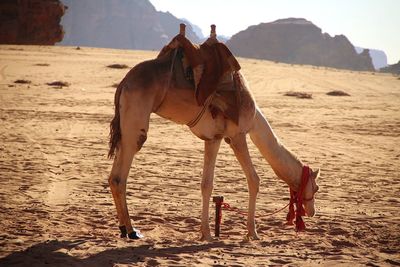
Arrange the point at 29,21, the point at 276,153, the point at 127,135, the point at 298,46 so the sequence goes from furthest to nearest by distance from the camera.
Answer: the point at 298,46, the point at 29,21, the point at 276,153, the point at 127,135

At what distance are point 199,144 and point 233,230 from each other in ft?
21.2

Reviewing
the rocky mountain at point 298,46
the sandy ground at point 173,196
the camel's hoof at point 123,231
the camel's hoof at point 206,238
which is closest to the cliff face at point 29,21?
the sandy ground at point 173,196

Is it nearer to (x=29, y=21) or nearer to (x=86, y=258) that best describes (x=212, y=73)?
(x=86, y=258)

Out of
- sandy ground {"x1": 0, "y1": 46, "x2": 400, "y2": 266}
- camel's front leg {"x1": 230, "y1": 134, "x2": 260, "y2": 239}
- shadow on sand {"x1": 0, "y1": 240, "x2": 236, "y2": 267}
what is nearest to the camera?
shadow on sand {"x1": 0, "y1": 240, "x2": 236, "y2": 267}

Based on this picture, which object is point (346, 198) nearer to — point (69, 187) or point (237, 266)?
point (237, 266)

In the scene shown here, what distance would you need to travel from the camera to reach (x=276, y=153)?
6238 mm

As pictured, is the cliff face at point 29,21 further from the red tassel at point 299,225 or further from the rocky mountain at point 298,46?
the rocky mountain at point 298,46

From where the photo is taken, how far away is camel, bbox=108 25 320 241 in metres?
5.30

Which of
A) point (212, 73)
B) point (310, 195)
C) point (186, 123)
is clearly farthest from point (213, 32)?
point (310, 195)

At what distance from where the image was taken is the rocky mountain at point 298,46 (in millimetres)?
133000

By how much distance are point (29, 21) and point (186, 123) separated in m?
61.6

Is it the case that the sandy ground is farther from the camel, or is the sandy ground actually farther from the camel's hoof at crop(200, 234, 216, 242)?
the camel

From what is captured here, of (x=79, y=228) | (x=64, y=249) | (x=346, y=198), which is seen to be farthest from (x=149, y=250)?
(x=346, y=198)


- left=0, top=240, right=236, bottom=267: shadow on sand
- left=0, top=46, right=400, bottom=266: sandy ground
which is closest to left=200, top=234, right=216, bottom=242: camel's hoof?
left=0, top=46, right=400, bottom=266: sandy ground
